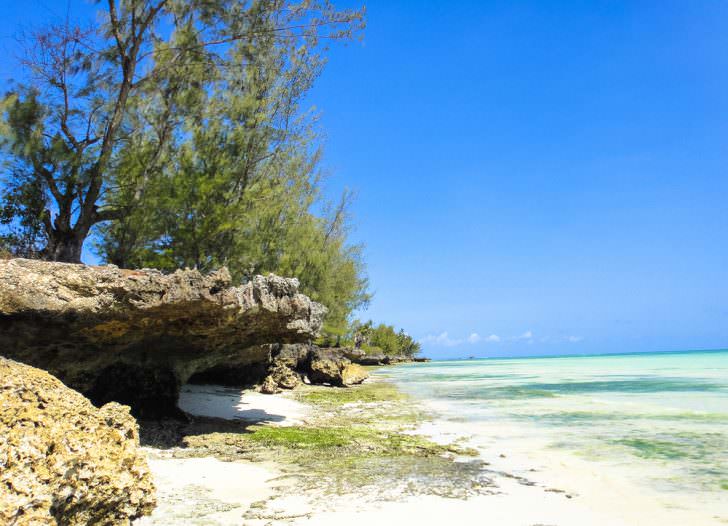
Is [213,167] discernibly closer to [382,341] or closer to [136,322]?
[136,322]

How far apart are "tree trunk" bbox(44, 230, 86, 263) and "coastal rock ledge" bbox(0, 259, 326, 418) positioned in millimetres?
3930

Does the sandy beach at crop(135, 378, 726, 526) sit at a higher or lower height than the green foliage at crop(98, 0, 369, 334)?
lower

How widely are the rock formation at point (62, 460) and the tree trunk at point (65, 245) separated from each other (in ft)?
26.9

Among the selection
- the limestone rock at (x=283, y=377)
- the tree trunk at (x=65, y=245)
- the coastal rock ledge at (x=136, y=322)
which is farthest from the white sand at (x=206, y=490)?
the limestone rock at (x=283, y=377)

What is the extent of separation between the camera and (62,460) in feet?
7.55

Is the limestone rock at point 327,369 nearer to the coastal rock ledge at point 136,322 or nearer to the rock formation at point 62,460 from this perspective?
the coastal rock ledge at point 136,322

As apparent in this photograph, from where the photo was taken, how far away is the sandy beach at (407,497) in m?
3.52

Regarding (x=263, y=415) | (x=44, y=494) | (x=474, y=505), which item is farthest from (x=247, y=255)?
(x=44, y=494)

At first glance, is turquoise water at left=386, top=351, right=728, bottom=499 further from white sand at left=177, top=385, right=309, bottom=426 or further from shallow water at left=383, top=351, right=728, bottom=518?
white sand at left=177, top=385, right=309, bottom=426

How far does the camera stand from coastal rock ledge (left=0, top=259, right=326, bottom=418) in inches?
193

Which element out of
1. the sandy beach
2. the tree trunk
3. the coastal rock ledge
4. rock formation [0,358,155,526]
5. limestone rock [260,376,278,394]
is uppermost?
the tree trunk

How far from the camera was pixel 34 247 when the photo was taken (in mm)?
10742

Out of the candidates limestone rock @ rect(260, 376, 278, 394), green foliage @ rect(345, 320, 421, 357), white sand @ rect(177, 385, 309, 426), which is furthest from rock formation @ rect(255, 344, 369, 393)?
green foliage @ rect(345, 320, 421, 357)

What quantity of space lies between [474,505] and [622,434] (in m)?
4.83
